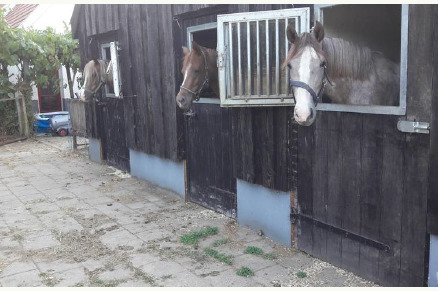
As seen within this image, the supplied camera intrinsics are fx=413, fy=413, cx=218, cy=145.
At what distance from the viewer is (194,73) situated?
15.0ft

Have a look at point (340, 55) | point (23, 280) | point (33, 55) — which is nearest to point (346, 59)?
point (340, 55)

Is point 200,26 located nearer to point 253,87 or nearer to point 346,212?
point 253,87

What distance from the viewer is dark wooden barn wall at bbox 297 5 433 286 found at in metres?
2.84

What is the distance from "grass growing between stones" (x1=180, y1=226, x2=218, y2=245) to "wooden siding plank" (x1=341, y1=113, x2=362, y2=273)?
1570 mm

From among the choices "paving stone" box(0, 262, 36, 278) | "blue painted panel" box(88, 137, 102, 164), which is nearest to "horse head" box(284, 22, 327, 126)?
"paving stone" box(0, 262, 36, 278)

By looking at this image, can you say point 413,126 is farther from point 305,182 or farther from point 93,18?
point 93,18

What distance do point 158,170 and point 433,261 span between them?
4.57 m

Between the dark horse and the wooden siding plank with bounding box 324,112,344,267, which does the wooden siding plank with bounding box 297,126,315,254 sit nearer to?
the wooden siding plank with bounding box 324,112,344,267

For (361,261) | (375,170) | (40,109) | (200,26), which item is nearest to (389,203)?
(375,170)

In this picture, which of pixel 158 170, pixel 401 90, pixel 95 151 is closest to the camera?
pixel 401 90

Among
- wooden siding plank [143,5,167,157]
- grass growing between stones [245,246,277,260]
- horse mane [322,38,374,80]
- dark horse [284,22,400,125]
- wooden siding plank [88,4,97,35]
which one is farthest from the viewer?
wooden siding plank [88,4,97,35]

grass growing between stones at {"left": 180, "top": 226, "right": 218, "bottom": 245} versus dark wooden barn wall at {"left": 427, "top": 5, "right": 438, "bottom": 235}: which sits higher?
dark wooden barn wall at {"left": 427, "top": 5, "right": 438, "bottom": 235}

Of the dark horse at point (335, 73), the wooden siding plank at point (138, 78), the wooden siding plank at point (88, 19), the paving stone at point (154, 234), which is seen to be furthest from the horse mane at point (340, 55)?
the wooden siding plank at point (88, 19)

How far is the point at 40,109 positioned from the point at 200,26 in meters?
12.3
